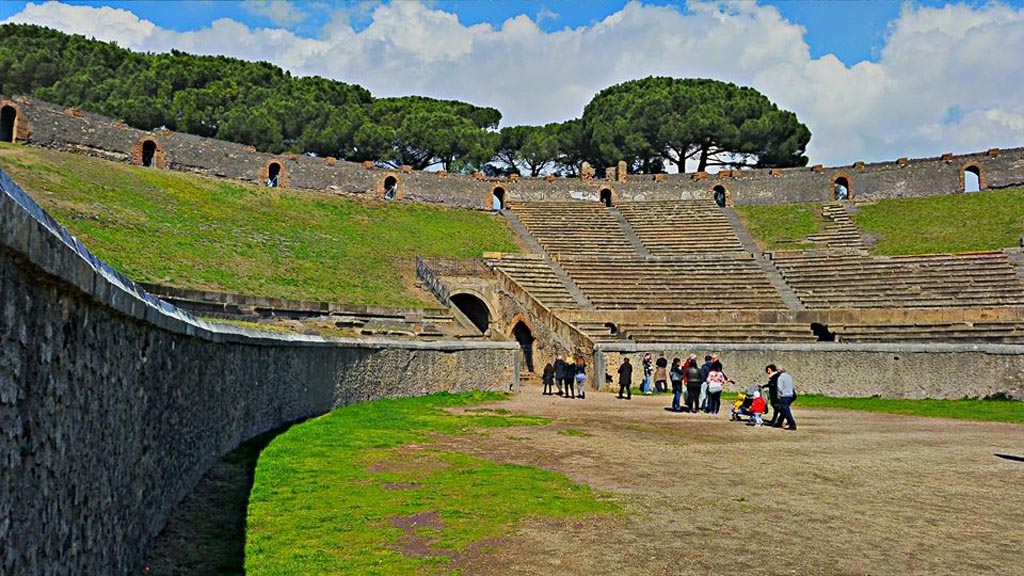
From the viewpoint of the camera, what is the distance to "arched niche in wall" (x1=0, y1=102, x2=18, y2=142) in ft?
97.2

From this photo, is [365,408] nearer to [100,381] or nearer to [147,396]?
[147,396]

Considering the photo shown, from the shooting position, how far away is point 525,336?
99.6ft

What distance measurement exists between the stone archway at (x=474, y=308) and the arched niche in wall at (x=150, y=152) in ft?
51.1

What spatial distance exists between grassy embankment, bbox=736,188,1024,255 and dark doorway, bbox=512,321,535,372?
14.3 meters

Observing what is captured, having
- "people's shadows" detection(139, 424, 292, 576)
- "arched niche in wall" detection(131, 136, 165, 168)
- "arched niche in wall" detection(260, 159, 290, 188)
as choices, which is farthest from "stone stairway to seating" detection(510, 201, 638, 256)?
"people's shadows" detection(139, 424, 292, 576)

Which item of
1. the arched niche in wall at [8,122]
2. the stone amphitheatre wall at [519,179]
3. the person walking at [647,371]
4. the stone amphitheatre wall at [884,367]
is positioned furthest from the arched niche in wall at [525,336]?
the arched niche in wall at [8,122]

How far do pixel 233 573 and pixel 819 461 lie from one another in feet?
25.6

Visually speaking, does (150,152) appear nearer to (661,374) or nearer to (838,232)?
(661,374)

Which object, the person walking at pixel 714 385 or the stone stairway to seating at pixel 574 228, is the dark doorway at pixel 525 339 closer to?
the stone stairway to seating at pixel 574 228

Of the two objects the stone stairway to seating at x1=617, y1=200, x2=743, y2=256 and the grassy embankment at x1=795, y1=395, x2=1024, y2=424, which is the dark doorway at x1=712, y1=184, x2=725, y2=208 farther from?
the grassy embankment at x1=795, y1=395, x2=1024, y2=424

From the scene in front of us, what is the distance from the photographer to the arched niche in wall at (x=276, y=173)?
3832 cm

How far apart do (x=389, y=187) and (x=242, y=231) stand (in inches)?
566

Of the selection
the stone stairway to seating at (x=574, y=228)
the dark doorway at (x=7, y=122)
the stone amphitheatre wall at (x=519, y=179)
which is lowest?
the stone stairway to seating at (x=574, y=228)

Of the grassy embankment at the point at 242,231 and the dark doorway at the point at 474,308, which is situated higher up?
the grassy embankment at the point at 242,231
